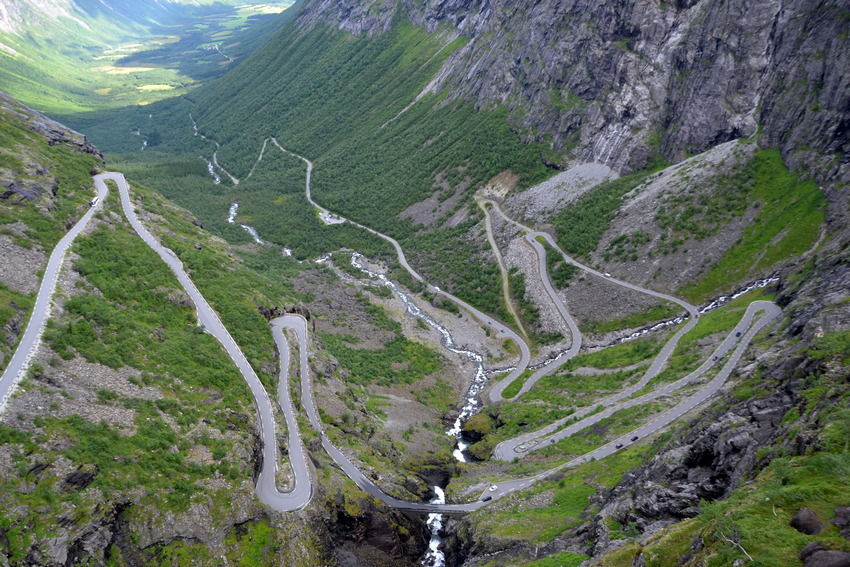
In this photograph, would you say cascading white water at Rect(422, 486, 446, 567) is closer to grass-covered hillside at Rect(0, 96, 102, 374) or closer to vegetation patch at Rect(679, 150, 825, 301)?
grass-covered hillside at Rect(0, 96, 102, 374)

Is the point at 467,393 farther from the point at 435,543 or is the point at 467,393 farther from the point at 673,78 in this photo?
the point at 673,78

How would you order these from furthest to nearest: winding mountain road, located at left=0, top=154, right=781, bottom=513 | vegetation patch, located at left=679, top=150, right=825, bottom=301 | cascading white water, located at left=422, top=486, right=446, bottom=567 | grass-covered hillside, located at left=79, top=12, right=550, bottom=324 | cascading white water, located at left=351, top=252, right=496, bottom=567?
grass-covered hillside, located at left=79, top=12, right=550, bottom=324
vegetation patch, located at left=679, top=150, right=825, bottom=301
cascading white water, located at left=351, top=252, right=496, bottom=567
cascading white water, located at left=422, top=486, right=446, bottom=567
winding mountain road, located at left=0, top=154, right=781, bottom=513

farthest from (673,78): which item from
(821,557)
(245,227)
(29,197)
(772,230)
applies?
(245,227)

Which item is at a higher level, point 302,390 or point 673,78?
point 673,78

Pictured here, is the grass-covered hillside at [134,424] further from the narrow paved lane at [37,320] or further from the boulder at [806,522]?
the boulder at [806,522]

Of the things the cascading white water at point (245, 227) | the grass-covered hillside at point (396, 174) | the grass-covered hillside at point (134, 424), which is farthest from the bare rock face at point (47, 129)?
the cascading white water at point (245, 227)

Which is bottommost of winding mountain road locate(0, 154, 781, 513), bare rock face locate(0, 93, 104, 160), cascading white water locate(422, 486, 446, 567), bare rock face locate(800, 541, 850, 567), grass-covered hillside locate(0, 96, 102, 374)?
cascading white water locate(422, 486, 446, 567)

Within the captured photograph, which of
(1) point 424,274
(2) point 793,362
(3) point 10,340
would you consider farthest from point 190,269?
(2) point 793,362

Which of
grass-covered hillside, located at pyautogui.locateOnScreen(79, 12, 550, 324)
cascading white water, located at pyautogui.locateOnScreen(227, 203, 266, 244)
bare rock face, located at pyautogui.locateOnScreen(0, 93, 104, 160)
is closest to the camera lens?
bare rock face, located at pyautogui.locateOnScreen(0, 93, 104, 160)

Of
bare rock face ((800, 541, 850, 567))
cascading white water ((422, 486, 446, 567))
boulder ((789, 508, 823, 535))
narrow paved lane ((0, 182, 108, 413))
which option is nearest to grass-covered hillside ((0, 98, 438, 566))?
narrow paved lane ((0, 182, 108, 413))

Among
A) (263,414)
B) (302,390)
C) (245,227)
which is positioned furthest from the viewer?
(245,227)
